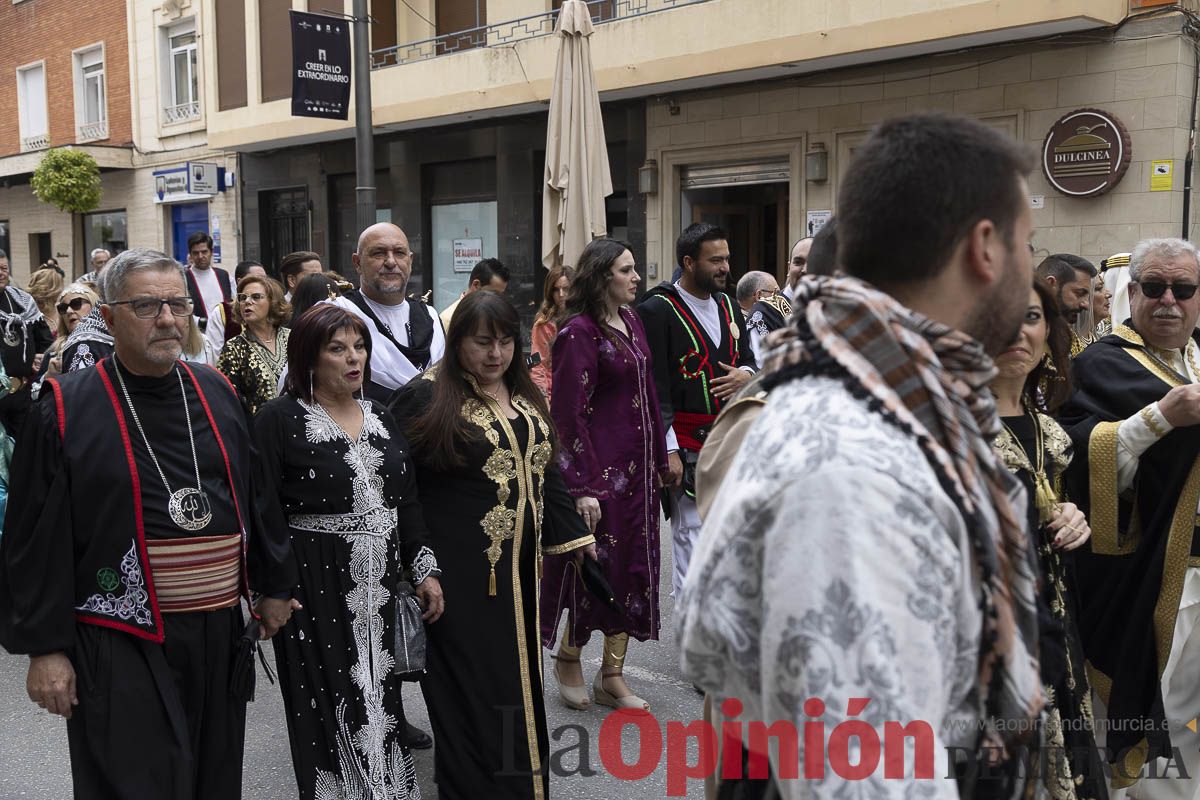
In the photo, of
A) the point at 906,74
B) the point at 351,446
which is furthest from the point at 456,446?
the point at 906,74

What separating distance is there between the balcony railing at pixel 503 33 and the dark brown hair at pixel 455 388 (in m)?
9.57

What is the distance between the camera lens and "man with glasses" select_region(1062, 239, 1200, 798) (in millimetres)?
3758

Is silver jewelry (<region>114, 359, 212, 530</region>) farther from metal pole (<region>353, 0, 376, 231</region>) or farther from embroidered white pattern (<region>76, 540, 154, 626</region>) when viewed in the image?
metal pole (<region>353, 0, 376, 231</region>)

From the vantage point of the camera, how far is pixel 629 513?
5230 mm

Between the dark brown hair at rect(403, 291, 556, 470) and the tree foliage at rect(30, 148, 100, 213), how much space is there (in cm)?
1994

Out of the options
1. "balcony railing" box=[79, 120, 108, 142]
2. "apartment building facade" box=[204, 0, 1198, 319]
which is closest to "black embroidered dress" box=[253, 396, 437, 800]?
"apartment building facade" box=[204, 0, 1198, 319]

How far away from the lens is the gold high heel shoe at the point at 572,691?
514cm

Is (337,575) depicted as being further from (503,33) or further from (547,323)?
(503,33)

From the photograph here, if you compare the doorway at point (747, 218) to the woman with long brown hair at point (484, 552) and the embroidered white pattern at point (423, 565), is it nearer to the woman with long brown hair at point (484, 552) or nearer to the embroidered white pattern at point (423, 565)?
the woman with long brown hair at point (484, 552)

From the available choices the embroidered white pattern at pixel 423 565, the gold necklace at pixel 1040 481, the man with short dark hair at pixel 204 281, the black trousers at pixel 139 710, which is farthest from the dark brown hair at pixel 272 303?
the gold necklace at pixel 1040 481

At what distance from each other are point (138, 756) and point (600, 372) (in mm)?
2728

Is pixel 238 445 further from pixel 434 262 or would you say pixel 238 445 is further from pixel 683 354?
pixel 434 262

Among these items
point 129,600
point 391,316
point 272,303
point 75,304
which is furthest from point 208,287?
point 129,600

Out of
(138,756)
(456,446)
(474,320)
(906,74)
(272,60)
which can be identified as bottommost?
(138,756)
